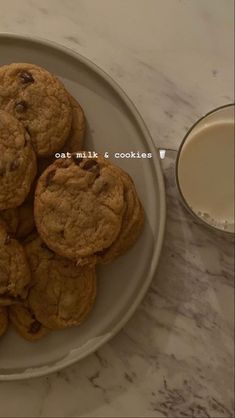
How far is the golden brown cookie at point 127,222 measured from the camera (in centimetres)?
94

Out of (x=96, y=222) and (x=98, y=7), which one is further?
(x=98, y=7)

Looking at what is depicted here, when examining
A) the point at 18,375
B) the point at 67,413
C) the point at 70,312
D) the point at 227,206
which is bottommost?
the point at 67,413

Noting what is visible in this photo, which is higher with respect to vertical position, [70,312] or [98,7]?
[98,7]

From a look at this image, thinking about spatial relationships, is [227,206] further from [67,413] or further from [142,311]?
[67,413]

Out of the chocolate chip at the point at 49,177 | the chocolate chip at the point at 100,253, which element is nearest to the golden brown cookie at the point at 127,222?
the chocolate chip at the point at 100,253

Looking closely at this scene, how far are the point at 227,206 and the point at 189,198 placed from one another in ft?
0.22

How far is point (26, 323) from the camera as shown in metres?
0.97

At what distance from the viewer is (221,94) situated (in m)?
1.06

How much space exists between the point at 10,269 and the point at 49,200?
120mm

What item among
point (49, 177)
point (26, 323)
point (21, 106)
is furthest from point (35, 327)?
point (21, 106)

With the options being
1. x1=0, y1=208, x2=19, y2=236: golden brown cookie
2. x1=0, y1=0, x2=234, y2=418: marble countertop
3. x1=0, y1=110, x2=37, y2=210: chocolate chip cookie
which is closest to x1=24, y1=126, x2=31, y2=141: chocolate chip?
x1=0, y1=110, x2=37, y2=210: chocolate chip cookie

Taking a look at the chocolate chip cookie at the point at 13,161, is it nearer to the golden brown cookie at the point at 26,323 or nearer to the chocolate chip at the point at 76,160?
the chocolate chip at the point at 76,160

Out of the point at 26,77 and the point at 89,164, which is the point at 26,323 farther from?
the point at 26,77

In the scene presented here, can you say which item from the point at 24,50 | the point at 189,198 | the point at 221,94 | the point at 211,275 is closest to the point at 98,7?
the point at 24,50
